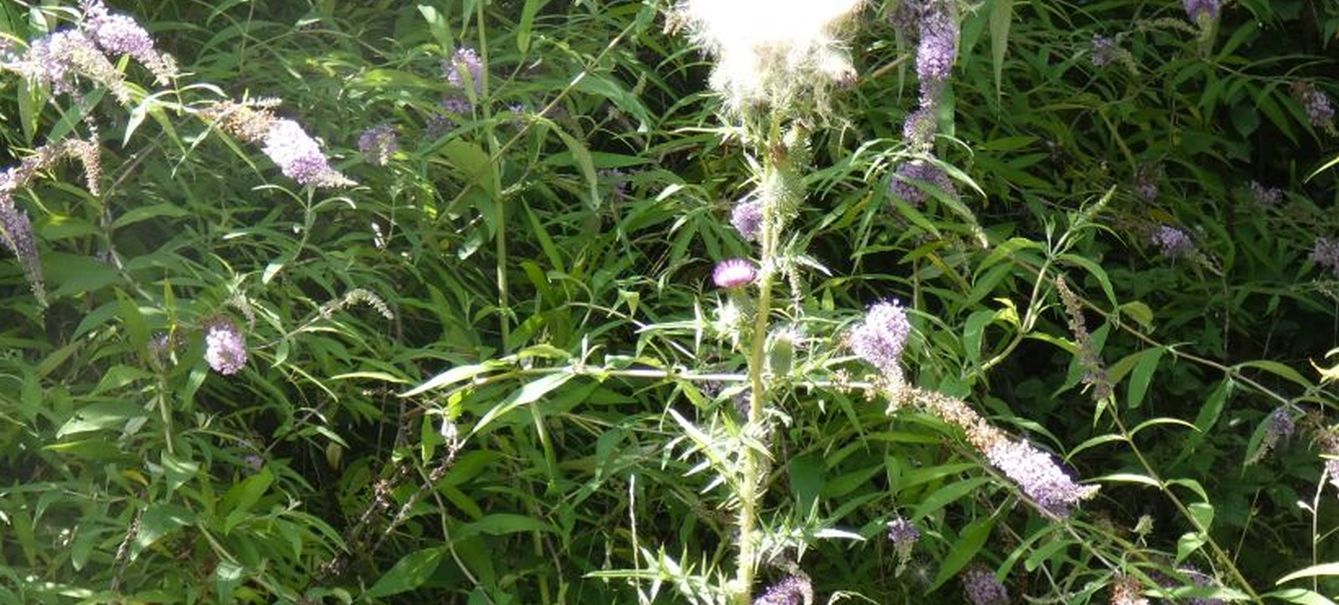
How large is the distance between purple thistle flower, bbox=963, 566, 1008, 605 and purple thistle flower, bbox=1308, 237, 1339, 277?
88 centimetres

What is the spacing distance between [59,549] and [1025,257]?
1.23 meters

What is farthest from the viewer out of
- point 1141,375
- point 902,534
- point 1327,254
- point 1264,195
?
point 1264,195

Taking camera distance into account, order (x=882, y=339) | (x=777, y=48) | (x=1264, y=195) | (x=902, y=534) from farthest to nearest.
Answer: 1. (x=1264, y=195)
2. (x=902, y=534)
3. (x=882, y=339)
4. (x=777, y=48)

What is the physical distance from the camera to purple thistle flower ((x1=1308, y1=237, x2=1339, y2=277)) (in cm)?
304

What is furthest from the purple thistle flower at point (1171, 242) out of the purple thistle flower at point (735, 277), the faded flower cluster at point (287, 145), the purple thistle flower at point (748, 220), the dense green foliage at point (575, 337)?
the faded flower cluster at point (287, 145)

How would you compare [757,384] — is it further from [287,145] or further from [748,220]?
[287,145]

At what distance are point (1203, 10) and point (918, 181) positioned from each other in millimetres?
560

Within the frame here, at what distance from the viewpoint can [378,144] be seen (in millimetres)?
2469

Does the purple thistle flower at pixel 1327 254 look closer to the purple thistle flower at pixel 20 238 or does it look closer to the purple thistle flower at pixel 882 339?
the purple thistle flower at pixel 882 339

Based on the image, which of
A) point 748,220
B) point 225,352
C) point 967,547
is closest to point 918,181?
point 748,220

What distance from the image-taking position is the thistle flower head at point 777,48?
1830 millimetres

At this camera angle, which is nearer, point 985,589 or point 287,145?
point 287,145

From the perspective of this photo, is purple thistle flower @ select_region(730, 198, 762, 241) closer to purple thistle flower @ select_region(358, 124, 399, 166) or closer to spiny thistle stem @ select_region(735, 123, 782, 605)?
spiny thistle stem @ select_region(735, 123, 782, 605)

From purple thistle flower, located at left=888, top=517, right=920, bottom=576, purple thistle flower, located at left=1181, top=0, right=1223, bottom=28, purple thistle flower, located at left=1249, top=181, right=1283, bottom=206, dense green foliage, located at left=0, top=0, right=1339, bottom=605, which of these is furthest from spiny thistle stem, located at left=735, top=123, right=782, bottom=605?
purple thistle flower, located at left=1249, top=181, right=1283, bottom=206
